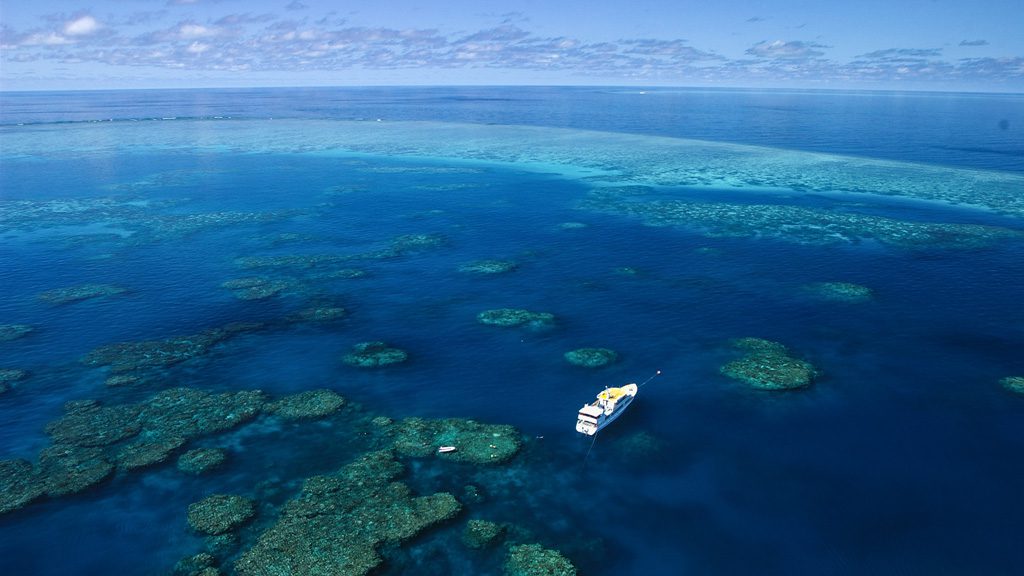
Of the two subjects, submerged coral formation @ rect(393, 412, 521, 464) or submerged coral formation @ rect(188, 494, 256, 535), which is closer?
submerged coral formation @ rect(188, 494, 256, 535)

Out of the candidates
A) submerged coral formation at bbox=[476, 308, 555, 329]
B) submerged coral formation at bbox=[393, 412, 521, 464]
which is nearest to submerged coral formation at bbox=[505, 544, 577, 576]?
submerged coral formation at bbox=[393, 412, 521, 464]

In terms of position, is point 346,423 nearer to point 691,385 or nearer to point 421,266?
point 691,385

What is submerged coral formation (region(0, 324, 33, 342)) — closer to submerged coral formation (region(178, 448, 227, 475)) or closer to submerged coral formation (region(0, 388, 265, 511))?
submerged coral formation (region(0, 388, 265, 511))

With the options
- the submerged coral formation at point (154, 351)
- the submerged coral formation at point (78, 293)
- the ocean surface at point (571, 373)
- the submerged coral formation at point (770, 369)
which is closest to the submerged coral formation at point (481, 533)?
the ocean surface at point (571, 373)

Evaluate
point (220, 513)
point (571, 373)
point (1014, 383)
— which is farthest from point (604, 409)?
point (1014, 383)

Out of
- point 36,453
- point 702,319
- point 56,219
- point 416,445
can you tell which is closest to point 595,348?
point 702,319

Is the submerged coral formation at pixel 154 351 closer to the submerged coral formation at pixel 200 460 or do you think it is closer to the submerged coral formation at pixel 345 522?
the submerged coral formation at pixel 200 460

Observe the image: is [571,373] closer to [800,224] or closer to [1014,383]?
[1014,383]
